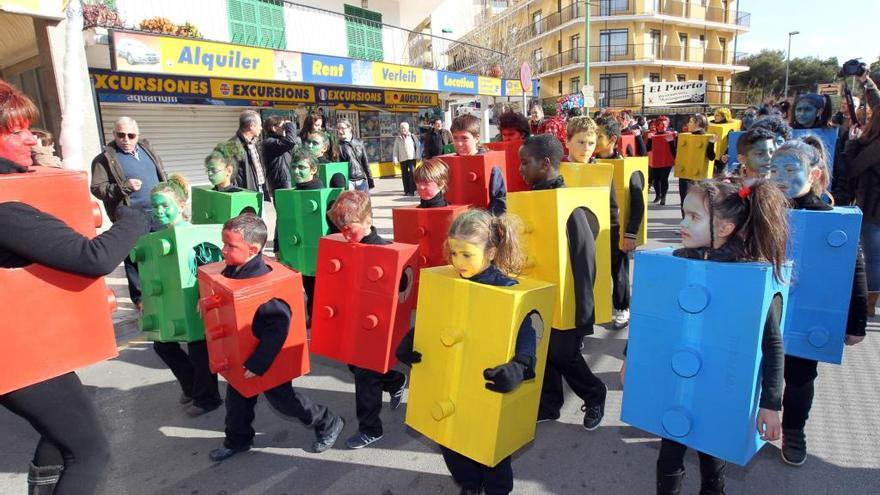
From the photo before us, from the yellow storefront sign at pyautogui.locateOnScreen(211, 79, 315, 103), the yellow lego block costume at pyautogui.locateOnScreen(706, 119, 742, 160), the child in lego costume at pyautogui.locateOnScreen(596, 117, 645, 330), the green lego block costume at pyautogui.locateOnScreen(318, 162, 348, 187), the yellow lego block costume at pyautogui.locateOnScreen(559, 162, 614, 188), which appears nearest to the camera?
the yellow lego block costume at pyautogui.locateOnScreen(559, 162, 614, 188)

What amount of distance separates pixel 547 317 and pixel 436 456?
1143mm

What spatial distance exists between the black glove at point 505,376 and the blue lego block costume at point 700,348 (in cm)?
48

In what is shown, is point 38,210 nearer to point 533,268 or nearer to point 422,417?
point 422,417

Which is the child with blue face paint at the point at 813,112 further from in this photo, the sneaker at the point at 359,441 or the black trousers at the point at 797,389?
the sneaker at the point at 359,441

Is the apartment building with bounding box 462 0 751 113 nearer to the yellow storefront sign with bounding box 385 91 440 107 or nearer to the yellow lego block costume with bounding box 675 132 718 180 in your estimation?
the yellow storefront sign with bounding box 385 91 440 107

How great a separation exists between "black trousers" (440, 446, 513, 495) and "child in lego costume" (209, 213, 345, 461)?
2.93 ft

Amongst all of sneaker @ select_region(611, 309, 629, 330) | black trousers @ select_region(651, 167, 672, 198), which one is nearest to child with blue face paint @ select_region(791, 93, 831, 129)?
sneaker @ select_region(611, 309, 629, 330)

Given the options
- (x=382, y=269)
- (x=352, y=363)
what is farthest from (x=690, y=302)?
(x=352, y=363)

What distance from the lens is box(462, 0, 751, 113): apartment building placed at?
132 feet

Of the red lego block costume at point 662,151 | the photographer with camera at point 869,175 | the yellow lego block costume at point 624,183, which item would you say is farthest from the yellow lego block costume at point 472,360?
the red lego block costume at point 662,151

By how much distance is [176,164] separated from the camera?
12.2 meters

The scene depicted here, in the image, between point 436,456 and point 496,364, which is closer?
point 496,364

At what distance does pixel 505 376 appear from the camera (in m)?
1.93

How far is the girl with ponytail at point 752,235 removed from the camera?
1869mm
